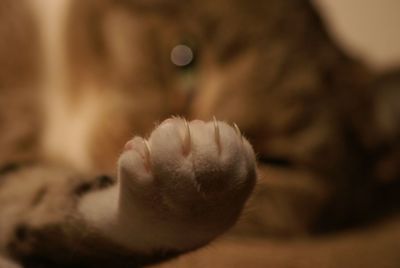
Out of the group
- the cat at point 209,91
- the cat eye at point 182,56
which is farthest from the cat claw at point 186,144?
the cat eye at point 182,56

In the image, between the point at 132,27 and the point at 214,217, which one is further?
the point at 132,27

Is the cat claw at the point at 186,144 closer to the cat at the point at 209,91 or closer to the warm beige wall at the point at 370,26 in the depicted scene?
the cat at the point at 209,91

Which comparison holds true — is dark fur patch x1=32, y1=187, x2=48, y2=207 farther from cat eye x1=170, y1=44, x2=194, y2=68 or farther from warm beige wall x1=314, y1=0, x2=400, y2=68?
warm beige wall x1=314, y1=0, x2=400, y2=68

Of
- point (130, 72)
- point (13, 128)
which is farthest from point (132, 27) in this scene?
point (13, 128)

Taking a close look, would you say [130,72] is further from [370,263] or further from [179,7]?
[370,263]

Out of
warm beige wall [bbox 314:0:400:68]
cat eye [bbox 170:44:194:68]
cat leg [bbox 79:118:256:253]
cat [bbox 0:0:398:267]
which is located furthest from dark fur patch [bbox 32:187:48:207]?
warm beige wall [bbox 314:0:400:68]

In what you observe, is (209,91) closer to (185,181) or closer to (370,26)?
(185,181)

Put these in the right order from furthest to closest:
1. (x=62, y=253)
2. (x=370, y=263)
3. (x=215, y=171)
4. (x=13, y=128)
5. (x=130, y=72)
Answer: (x=130, y=72), (x=13, y=128), (x=370, y=263), (x=62, y=253), (x=215, y=171)
